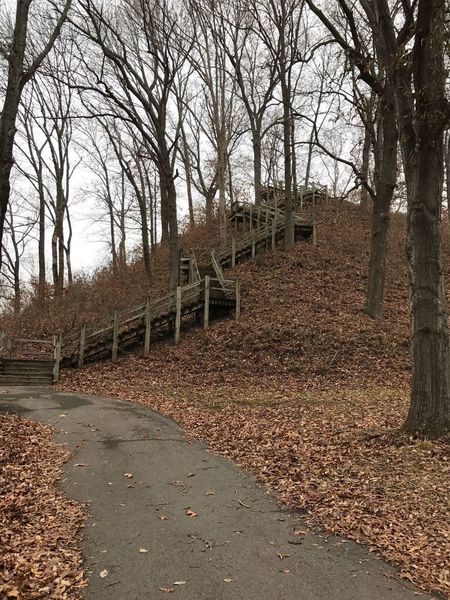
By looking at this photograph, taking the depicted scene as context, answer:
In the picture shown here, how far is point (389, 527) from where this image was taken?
462 cm

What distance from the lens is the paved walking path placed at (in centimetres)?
374

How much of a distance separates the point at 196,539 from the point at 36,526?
1732 mm

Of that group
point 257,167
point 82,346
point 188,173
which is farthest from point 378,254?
point 188,173

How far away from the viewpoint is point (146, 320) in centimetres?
1692

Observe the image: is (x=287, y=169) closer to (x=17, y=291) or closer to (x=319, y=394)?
(x=319, y=394)

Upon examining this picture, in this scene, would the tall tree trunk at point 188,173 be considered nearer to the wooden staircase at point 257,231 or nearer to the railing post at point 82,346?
the wooden staircase at point 257,231

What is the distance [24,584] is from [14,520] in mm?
1403

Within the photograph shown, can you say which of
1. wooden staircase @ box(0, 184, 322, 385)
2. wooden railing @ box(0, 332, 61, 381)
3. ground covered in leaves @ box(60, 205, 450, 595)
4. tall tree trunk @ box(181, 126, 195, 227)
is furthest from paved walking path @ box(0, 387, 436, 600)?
tall tree trunk @ box(181, 126, 195, 227)

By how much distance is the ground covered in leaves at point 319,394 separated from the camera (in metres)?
4.97

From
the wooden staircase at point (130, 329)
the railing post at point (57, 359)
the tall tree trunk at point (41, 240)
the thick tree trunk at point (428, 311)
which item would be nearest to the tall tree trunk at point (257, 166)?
the wooden staircase at point (130, 329)

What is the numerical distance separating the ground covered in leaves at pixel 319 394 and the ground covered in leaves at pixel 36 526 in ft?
8.04

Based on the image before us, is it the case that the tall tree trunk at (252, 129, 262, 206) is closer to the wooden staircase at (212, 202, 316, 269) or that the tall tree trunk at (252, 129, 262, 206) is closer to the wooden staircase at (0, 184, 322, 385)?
the wooden staircase at (212, 202, 316, 269)

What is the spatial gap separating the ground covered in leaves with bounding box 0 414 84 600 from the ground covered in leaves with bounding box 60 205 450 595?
245 centimetres

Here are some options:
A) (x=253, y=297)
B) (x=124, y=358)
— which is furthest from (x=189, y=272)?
(x=124, y=358)
